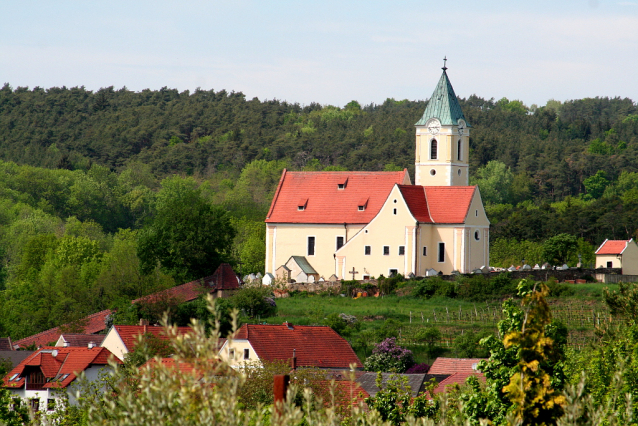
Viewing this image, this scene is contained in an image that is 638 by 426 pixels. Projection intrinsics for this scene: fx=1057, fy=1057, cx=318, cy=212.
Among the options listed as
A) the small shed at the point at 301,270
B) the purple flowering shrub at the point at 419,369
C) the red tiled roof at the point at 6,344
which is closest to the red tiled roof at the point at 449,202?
the small shed at the point at 301,270

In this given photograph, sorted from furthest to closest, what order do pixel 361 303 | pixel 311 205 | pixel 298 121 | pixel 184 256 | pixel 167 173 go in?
pixel 298 121 < pixel 167 173 < pixel 311 205 < pixel 184 256 < pixel 361 303

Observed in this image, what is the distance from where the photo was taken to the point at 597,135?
142 m

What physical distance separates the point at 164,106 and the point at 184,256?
364 ft

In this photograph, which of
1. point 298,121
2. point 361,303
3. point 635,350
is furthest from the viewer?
point 298,121

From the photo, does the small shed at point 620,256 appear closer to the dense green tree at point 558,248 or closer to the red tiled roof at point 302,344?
the dense green tree at point 558,248

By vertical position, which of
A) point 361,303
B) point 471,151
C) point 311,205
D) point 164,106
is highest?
point 164,106

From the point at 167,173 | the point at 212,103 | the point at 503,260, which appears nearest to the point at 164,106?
the point at 212,103

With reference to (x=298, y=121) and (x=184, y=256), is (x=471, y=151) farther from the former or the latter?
(x=184, y=256)

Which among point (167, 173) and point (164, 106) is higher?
point (164, 106)

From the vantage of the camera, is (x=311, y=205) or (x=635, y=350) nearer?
(x=635, y=350)

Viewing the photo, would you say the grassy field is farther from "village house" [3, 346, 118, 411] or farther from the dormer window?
"village house" [3, 346, 118, 411]

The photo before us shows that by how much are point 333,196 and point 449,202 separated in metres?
7.19

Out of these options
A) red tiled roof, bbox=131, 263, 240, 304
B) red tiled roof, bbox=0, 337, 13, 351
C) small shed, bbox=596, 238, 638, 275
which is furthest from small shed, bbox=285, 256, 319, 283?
small shed, bbox=596, 238, 638, 275

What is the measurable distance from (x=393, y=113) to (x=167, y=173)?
134 feet
